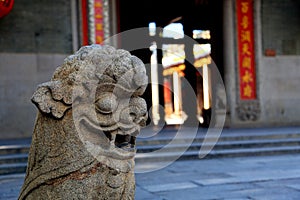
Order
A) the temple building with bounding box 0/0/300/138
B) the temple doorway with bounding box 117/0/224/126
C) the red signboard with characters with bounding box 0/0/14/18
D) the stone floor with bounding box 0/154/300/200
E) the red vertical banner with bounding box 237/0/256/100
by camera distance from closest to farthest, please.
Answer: the stone floor with bounding box 0/154/300/200 → the red signboard with characters with bounding box 0/0/14/18 → the temple building with bounding box 0/0/300/138 → the red vertical banner with bounding box 237/0/256/100 → the temple doorway with bounding box 117/0/224/126

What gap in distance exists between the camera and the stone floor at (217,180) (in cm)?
423

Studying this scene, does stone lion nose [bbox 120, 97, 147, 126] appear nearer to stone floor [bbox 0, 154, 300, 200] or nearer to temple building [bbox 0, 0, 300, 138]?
stone floor [bbox 0, 154, 300, 200]

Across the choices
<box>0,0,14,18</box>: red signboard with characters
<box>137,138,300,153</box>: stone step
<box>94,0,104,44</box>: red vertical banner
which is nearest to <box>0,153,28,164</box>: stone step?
<box>137,138,300,153</box>: stone step

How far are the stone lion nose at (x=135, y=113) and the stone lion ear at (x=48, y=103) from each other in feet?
0.88

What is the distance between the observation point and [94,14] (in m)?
8.70

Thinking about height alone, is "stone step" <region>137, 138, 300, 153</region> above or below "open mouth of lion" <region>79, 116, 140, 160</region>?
below

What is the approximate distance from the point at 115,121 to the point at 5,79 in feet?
22.9

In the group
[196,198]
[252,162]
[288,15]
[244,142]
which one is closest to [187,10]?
[288,15]

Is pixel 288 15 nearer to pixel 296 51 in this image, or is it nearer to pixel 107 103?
pixel 296 51

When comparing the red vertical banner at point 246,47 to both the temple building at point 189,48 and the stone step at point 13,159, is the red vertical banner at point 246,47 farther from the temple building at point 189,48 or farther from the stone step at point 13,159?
the stone step at point 13,159

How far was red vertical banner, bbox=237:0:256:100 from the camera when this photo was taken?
10.1 meters

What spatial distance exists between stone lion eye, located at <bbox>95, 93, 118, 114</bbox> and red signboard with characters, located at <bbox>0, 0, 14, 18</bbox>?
20.6 ft

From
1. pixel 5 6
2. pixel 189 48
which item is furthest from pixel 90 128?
pixel 189 48

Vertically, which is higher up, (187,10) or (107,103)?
(187,10)
